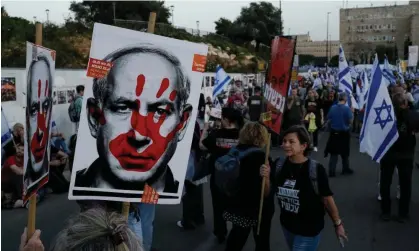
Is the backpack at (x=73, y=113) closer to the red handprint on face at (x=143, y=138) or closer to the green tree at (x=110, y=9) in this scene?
the red handprint on face at (x=143, y=138)

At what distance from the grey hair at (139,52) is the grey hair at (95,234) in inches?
52.0

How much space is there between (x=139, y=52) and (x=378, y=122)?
4381 mm

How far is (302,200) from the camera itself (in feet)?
12.5

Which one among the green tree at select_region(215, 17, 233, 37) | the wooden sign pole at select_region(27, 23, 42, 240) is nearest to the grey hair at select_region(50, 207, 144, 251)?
the wooden sign pole at select_region(27, 23, 42, 240)

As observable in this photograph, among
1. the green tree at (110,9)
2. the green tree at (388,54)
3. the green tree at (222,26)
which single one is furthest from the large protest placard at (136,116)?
the green tree at (388,54)

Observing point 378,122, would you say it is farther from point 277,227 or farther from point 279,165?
point 279,165

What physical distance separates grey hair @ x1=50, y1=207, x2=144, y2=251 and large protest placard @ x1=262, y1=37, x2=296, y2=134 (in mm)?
3172

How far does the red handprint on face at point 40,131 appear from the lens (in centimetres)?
286

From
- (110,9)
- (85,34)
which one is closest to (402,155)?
(85,34)

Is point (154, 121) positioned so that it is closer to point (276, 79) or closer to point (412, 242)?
point (276, 79)

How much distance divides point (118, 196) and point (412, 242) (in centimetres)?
395

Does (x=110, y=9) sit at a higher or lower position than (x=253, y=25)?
lower

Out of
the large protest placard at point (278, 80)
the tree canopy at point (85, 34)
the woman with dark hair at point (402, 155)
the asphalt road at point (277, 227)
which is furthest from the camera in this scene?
the tree canopy at point (85, 34)

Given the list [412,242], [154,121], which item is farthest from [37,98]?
[412,242]
